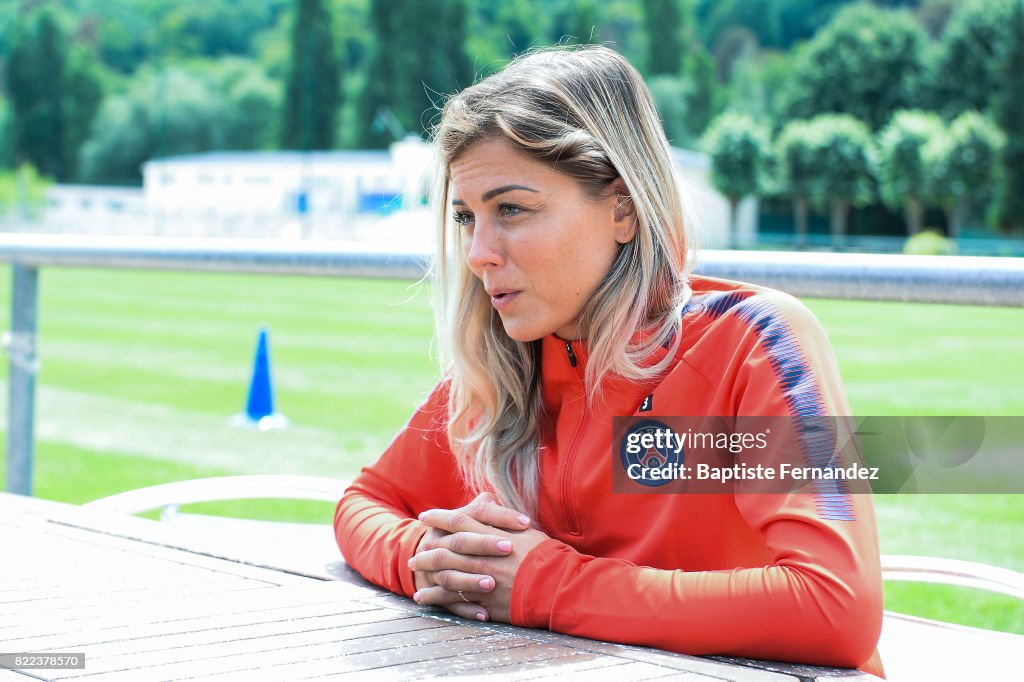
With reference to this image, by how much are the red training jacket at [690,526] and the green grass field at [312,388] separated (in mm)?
289

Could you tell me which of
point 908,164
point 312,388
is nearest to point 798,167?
point 908,164

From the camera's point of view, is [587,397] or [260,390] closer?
[587,397]

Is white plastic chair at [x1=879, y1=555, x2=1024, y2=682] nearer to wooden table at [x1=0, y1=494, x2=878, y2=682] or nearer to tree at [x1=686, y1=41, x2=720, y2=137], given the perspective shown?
wooden table at [x1=0, y1=494, x2=878, y2=682]

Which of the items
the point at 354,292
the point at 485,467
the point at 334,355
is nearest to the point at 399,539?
the point at 485,467

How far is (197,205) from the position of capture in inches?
2692

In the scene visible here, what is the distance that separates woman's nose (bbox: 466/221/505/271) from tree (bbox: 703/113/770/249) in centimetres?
6561

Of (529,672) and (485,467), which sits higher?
(485,467)

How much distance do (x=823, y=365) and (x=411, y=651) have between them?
1.89 ft

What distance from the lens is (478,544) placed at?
4.61 feet

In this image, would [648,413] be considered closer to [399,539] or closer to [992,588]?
[399,539]

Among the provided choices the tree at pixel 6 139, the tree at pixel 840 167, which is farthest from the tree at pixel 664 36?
the tree at pixel 6 139

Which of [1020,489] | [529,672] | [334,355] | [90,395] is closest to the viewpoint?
[529,672]

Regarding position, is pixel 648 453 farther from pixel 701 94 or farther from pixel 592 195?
pixel 701 94

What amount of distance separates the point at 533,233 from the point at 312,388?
9.21 m
